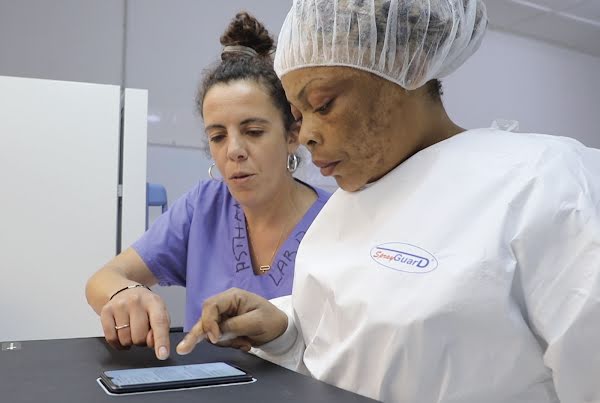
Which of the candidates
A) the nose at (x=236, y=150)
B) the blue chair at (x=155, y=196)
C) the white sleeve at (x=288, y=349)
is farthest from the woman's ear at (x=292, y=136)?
the blue chair at (x=155, y=196)

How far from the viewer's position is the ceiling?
3.19 metres

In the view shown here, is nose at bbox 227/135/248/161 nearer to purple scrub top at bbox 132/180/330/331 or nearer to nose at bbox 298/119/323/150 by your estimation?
purple scrub top at bbox 132/180/330/331

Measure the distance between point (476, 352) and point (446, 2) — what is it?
1.37 ft

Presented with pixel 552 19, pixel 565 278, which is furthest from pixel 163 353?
pixel 552 19

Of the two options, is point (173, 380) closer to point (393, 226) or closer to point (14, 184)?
point (393, 226)

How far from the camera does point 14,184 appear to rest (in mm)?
1605

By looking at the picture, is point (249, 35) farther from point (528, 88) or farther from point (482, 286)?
point (528, 88)

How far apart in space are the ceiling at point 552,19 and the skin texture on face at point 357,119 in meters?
2.71

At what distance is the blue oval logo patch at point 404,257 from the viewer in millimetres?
597

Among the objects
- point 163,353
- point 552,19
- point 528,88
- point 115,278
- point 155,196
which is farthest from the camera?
point 528,88

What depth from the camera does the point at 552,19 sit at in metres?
3.39

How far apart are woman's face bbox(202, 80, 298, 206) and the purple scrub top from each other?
0.30 feet

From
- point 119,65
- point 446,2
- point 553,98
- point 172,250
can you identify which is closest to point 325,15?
point 446,2

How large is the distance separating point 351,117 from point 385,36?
11cm
